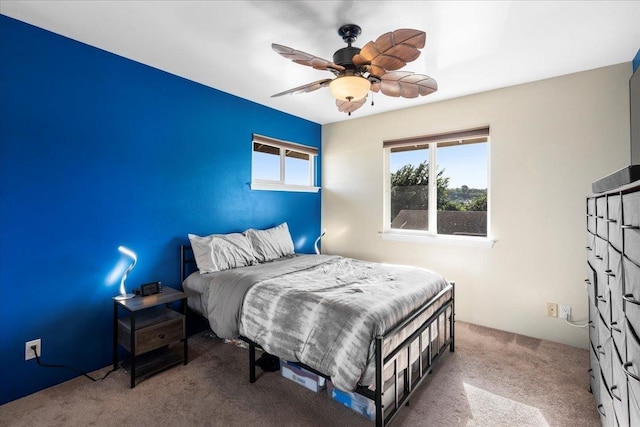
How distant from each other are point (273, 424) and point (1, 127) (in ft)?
8.31

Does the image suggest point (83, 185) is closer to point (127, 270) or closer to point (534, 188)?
point (127, 270)

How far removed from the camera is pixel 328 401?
6.51 feet

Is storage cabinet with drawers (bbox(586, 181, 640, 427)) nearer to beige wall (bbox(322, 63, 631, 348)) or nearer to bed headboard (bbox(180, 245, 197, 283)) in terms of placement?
beige wall (bbox(322, 63, 631, 348))

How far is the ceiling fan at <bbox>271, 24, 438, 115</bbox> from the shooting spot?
5.32ft

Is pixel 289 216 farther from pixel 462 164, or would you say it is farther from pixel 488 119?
pixel 488 119

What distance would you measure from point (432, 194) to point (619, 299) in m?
2.64

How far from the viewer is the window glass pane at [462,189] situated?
11.0 ft

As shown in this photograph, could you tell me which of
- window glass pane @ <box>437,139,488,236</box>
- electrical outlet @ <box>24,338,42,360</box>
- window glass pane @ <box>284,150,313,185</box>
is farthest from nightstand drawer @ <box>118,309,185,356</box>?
window glass pane @ <box>437,139,488,236</box>

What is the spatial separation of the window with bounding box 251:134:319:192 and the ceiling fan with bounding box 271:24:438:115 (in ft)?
5.22

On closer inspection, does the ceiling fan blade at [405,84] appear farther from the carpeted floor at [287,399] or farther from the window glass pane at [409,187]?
Result: the carpeted floor at [287,399]

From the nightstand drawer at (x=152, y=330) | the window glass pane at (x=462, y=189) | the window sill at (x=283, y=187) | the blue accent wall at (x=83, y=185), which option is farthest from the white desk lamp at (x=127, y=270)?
the window glass pane at (x=462, y=189)

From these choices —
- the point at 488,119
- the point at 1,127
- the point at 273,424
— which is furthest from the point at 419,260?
the point at 1,127

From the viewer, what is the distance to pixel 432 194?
144 inches

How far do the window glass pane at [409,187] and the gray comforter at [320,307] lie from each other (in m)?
1.19
